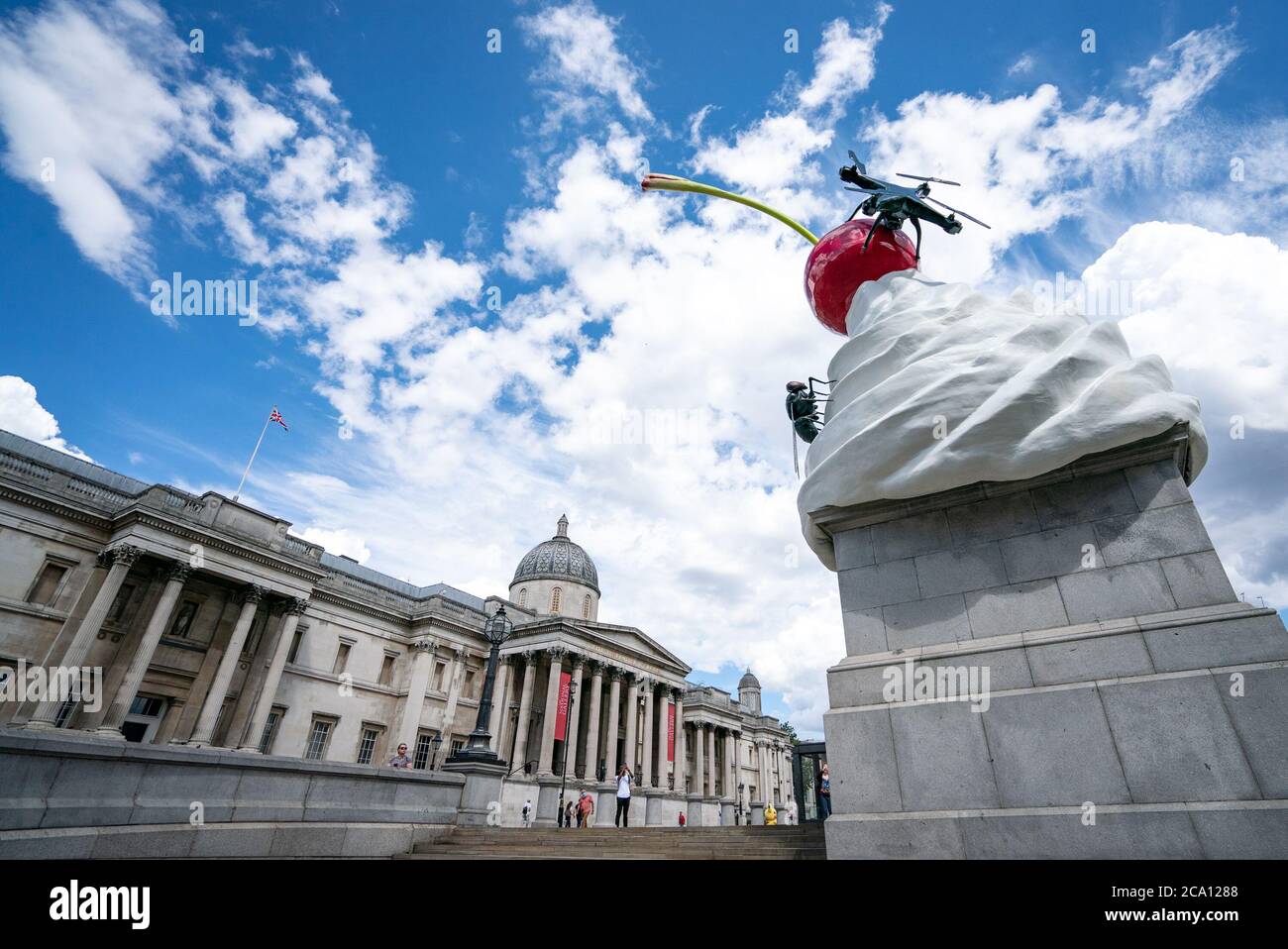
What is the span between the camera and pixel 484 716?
14.6m

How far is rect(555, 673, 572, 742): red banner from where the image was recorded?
116 ft

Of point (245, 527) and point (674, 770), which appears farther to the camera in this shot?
point (674, 770)

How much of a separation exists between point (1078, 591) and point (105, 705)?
34.4m

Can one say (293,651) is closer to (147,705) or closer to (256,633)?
(256,633)

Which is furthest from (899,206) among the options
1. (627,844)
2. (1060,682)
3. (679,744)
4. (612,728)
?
(679,744)

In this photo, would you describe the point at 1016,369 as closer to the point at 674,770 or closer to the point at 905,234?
the point at 905,234

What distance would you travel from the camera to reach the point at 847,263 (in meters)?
8.41

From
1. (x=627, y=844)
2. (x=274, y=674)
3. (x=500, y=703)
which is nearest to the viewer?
(x=627, y=844)

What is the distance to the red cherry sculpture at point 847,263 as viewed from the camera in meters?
8.32

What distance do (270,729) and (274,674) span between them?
3785 millimetres

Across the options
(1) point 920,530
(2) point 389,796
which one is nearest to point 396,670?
(2) point 389,796
